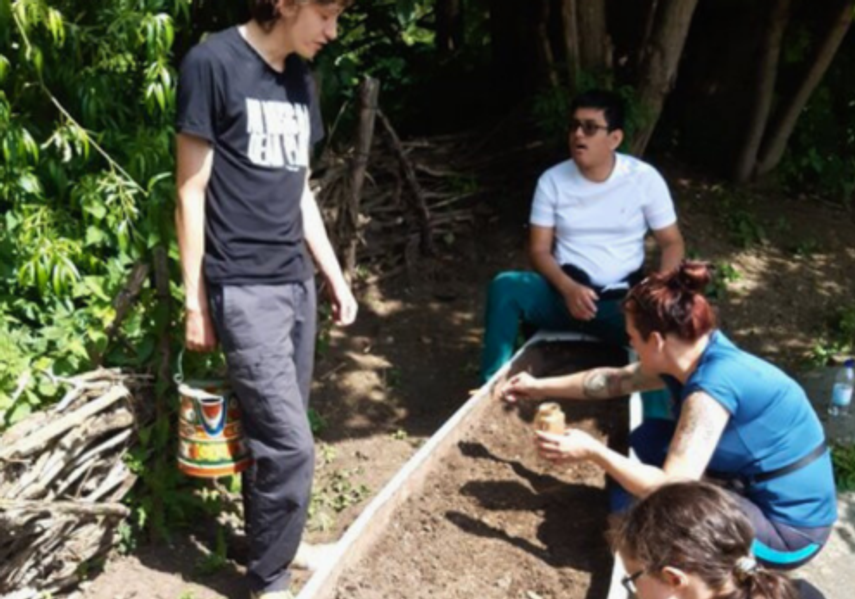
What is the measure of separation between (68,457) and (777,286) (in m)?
4.57

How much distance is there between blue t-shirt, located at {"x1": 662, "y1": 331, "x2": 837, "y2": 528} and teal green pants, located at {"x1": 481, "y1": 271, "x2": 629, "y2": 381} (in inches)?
67.6

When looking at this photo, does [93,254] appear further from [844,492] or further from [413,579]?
[844,492]

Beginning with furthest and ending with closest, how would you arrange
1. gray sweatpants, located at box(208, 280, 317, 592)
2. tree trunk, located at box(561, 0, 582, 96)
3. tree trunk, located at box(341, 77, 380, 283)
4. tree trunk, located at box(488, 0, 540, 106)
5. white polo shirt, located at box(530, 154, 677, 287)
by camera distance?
1. tree trunk, located at box(488, 0, 540, 106)
2. tree trunk, located at box(561, 0, 582, 96)
3. tree trunk, located at box(341, 77, 380, 283)
4. white polo shirt, located at box(530, 154, 677, 287)
5. gray sweatpants, located at box(208, 280, 317, 592)

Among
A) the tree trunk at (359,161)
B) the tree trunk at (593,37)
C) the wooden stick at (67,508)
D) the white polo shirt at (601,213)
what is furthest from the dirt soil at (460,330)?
the white polo shirt at (601,213)

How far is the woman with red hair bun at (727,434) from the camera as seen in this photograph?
3059mm

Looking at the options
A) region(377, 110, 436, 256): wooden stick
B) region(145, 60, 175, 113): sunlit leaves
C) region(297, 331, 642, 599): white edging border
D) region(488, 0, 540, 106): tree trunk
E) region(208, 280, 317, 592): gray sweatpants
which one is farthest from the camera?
region(488, 0, 540, 106): tree trunk

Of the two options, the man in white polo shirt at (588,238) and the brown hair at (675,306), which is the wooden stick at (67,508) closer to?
the brown hair at (675,306)

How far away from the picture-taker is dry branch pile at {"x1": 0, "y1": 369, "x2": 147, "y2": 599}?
316cm

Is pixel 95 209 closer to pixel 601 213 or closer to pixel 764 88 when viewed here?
pixel 601 213

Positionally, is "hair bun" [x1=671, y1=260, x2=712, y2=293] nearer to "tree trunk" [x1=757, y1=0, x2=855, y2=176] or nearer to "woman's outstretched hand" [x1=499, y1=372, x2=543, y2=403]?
"woman's outstretched hand" [x1=499, y1=372, x2=543, y2=403]

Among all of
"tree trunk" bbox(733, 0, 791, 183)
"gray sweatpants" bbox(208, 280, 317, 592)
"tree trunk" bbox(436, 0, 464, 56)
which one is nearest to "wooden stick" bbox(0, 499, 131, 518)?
"gray sweatpants" bbox(208, 280, 317, 592)

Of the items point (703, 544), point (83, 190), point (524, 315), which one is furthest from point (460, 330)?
point (703, 544)

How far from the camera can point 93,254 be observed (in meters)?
4.06

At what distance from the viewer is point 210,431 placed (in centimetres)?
344
